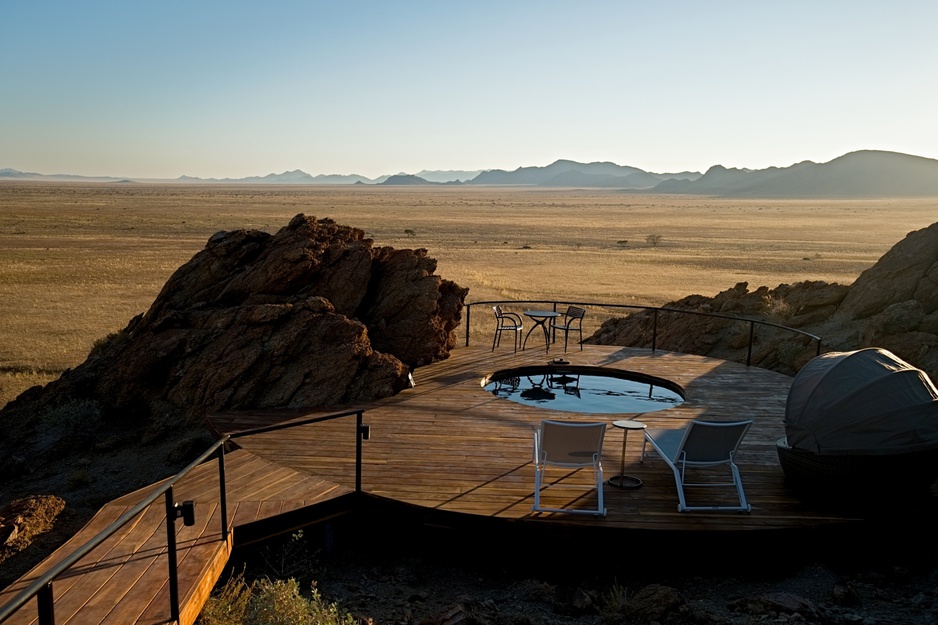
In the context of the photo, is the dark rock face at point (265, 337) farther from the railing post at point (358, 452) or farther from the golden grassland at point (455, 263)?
the golden grassland at point (455, 263)

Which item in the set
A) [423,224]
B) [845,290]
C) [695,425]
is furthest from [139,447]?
[423,224]

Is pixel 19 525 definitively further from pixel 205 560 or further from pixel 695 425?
pixel 695 425

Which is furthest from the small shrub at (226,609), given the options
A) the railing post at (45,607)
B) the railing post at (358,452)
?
the railing post at (45,607)

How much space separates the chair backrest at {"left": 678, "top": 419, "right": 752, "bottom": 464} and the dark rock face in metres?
5.26

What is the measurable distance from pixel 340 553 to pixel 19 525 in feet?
12.0

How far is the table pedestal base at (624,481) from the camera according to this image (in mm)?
7969

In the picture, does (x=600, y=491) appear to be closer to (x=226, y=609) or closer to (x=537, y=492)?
(x=537, y=492)

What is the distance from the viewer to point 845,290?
1692 cm

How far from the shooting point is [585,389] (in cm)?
1288

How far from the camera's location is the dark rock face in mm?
10789

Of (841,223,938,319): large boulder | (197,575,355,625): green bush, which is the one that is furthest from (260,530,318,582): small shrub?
(841,223,938,319): large boulder

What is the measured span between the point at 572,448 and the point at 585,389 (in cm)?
552

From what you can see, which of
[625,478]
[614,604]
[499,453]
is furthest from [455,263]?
[614,604]

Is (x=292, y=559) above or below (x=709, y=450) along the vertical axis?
below
